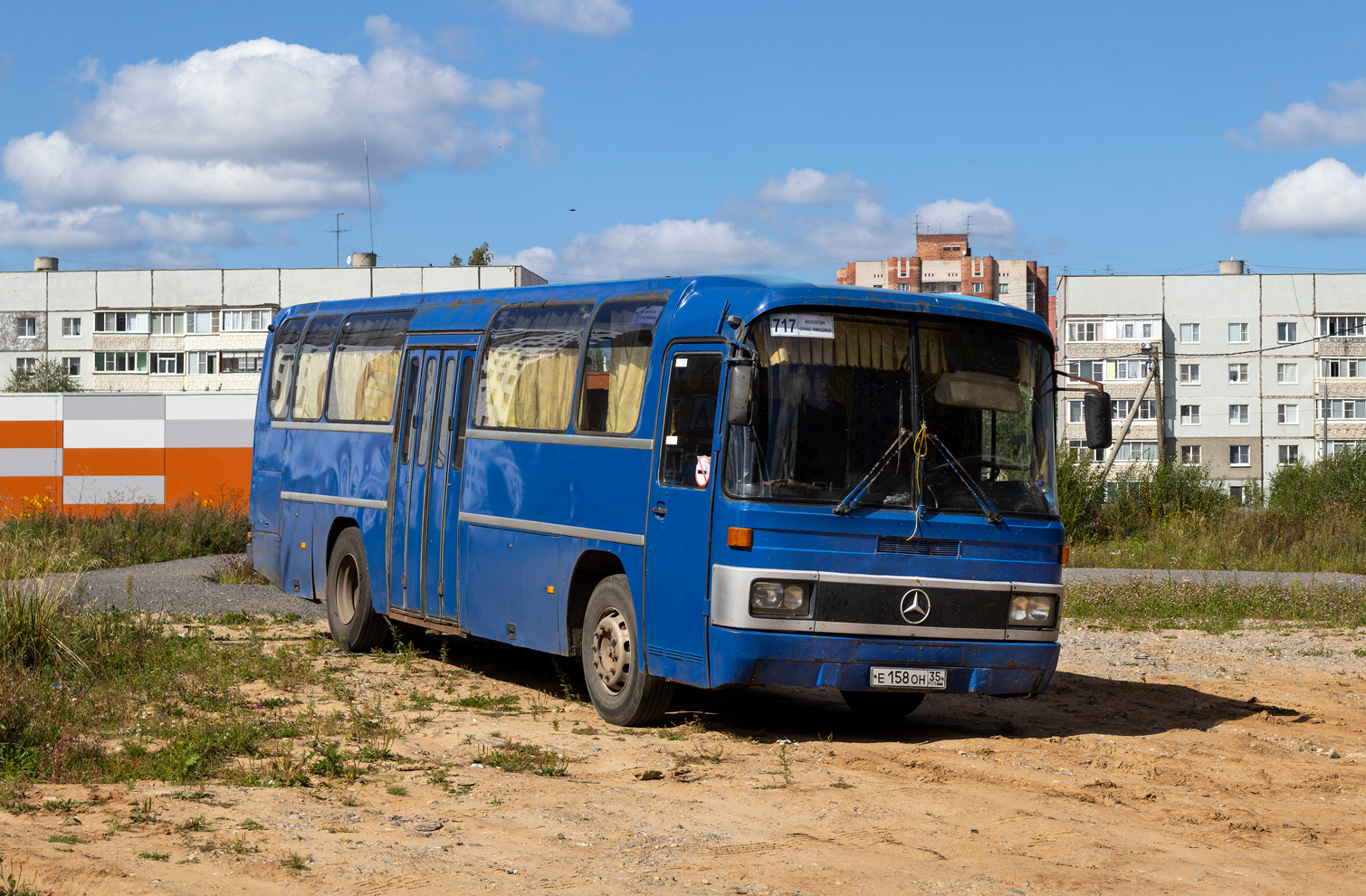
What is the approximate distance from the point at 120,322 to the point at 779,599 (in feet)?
318

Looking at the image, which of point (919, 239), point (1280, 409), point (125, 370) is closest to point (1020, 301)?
point (919, 239)

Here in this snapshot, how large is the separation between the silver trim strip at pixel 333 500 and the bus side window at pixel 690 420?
4.57 m

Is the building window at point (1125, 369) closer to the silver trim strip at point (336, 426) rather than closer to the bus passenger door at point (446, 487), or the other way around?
the silver trim strip at point (336, 426)

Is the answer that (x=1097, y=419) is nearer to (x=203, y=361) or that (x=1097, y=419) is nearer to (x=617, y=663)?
(x=617, y=663)

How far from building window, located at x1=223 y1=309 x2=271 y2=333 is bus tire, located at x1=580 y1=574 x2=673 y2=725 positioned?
89330 millimetres

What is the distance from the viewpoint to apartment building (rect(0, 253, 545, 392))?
9500 cm

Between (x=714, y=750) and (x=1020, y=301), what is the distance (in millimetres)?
133770

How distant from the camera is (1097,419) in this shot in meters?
10.1

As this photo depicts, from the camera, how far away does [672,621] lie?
9.59 m

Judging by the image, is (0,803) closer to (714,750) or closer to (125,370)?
(714,750)

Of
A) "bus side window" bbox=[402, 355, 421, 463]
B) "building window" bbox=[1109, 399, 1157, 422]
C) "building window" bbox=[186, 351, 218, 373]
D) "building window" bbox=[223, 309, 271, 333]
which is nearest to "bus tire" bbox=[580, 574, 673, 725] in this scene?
"bus side window" bbox=[402, 355, 421, 463]

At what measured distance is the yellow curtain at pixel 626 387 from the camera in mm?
10234

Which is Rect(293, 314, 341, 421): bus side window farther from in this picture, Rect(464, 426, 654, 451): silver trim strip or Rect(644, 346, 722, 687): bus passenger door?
Rect(644, 346, 722, 687): bus passenger door

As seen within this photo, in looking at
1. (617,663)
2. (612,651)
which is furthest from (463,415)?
(617,663)
